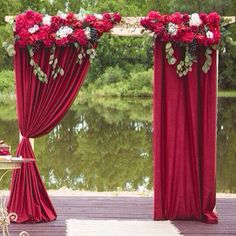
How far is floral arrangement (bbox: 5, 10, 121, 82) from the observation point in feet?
21.7

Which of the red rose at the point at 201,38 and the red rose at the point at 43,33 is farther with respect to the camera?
the red rose at the point at 201,38

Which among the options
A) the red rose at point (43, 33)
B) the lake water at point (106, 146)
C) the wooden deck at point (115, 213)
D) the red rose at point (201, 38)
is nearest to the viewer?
the wooden deck at point (115, 213)

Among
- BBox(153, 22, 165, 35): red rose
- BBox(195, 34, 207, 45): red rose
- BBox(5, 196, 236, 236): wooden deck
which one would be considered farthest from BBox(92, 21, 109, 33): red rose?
BBox(5, 196, 236, 236): wooden deck

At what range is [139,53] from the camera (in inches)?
952

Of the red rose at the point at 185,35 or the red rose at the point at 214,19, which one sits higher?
the red rose at the point at 214,19

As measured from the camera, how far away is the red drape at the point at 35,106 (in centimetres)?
674

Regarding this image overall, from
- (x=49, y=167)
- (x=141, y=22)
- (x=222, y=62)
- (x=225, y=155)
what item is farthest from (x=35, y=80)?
(x=222, y=62)

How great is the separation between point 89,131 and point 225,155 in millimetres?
5500

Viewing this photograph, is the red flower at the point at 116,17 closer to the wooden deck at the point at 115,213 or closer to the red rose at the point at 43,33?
the red rose at the point at 43,33

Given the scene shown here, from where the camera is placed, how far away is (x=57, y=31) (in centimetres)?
667

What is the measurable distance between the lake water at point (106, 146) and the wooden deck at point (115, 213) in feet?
5.95

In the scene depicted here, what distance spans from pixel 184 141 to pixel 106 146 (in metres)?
8.44

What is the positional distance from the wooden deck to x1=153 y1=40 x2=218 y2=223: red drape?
22cm

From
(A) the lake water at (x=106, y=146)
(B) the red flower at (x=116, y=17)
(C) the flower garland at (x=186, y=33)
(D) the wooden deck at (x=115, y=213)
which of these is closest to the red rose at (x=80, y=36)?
(B) the red flower at (x=116, y=17)
